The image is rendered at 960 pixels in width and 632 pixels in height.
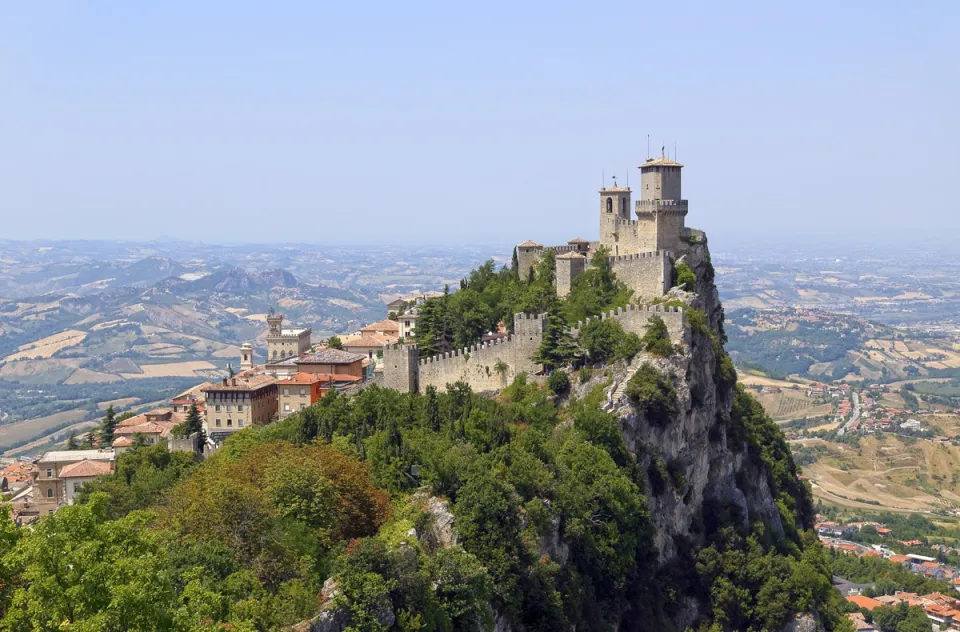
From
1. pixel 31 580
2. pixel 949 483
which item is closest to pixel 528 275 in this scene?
pixel 31 580

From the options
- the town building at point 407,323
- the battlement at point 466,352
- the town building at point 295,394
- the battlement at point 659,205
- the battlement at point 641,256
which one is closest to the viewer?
the battlement at point 466,352

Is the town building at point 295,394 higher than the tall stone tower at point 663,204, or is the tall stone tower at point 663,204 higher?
the tall stone tower at point 663,204

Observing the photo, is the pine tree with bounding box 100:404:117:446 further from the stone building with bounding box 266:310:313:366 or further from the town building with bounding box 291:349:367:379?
the stone building with bounding box 266:310:313:366

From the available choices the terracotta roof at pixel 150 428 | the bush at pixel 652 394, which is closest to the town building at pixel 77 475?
the terracotta roof at pixel 150 428

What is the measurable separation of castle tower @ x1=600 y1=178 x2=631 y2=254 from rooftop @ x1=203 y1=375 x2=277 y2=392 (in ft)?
74.5

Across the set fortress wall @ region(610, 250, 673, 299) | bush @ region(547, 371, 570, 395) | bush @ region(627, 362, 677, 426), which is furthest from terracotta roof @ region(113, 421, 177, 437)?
fortress wall @ region(610, 250, 673, 299)

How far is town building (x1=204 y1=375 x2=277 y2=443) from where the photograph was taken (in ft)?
213

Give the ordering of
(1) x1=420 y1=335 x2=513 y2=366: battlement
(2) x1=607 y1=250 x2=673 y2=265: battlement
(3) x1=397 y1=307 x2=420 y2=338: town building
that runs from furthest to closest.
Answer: (3) x1=397 y1=307 x2=420 y2=338: town building → (2) x1=607 y1=250 x2=673 y2=265: battlement → (1) x1=420 y1=335 x2=513 y2=366: battlement

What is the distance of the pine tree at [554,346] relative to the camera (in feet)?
204

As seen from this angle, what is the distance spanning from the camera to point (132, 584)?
86.6 feet

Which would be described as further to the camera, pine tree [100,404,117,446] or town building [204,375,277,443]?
pine tree [100,404,117,446]

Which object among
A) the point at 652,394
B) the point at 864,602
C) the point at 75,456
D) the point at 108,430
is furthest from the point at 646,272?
the point at 864,602

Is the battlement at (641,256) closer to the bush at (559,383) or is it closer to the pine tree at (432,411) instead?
the bush at (559,383)

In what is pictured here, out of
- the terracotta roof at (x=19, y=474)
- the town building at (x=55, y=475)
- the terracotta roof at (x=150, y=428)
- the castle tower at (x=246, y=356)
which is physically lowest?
the terracotta roof at (x=19, y=474)
